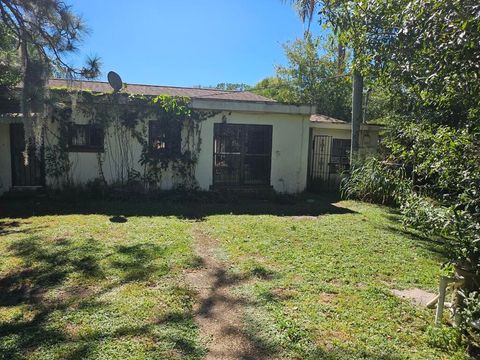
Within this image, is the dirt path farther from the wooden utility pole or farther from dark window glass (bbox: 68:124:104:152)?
the wooden utility pole

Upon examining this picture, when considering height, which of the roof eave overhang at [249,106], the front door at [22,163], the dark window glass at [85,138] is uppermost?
the roof eave overhang at [249,106]

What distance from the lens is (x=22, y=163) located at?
9242 mm

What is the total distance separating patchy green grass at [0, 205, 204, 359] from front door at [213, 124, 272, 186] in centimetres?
422

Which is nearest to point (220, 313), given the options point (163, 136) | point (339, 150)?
point (163, 136)

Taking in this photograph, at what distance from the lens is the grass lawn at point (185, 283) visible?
2942mm

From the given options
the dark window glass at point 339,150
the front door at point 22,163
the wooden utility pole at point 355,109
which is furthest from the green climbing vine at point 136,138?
the dark window glass at point 339,150

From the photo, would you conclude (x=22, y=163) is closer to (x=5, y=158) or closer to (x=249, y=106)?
(x=5, y=158)

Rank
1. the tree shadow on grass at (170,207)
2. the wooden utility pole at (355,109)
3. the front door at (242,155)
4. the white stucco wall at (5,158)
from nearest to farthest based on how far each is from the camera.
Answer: the tree shadow on grass at (170,207)
the white stucco wall at (5,158)
the front door at (242,155)
the wooden utility pole at (355,109)

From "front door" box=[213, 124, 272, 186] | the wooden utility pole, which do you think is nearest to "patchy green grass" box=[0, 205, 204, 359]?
"front door" box=[213, 124, 272, 186]

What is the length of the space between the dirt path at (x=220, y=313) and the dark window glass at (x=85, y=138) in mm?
5892

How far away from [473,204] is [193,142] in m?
7.97

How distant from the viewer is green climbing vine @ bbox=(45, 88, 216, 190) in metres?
9.11

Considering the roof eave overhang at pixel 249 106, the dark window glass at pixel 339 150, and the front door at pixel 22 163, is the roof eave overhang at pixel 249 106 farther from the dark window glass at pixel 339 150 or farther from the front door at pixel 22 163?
the front door at pixel 22 163

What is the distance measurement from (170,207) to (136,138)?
7.96 feet
